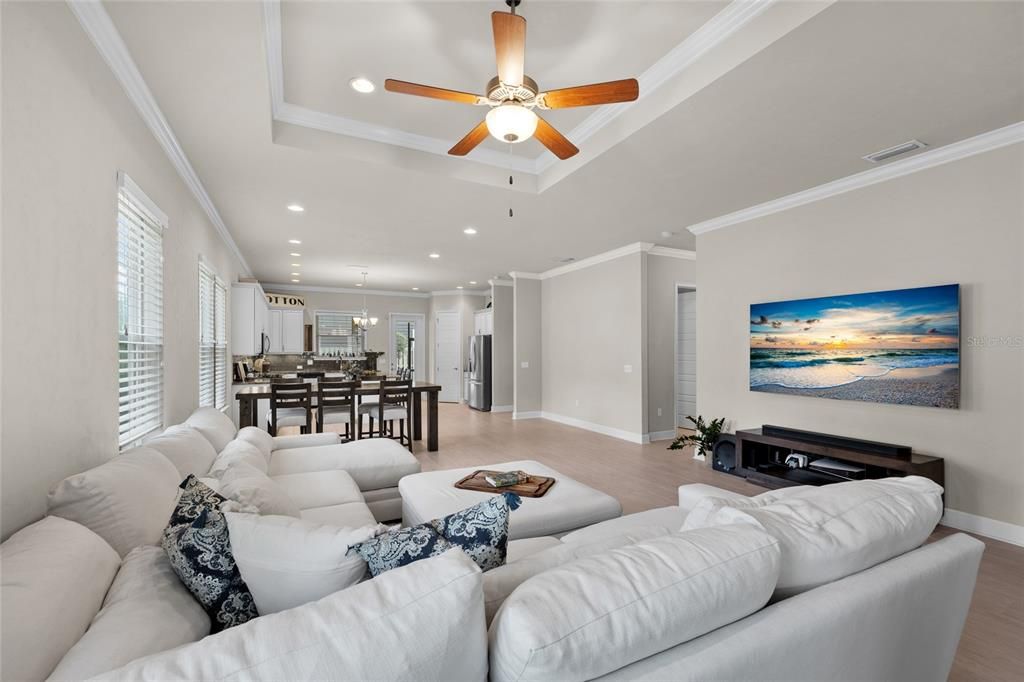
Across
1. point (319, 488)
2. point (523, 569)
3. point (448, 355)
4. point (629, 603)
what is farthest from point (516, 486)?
point (448, 355)

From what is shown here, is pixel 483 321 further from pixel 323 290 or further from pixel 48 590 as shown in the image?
pixel 48 590

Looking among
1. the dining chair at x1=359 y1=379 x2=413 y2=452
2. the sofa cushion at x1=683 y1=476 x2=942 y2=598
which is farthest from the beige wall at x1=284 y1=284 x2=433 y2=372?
the sofa cushion at x1=683 y1=476 x2=942 y2=598

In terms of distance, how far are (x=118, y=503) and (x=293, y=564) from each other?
0.88 m

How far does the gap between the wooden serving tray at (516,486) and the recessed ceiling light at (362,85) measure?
254 centimetres

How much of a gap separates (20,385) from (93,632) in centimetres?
98

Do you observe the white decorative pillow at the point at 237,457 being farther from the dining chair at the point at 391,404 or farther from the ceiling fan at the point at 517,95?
the dining chair at the point at 391,404

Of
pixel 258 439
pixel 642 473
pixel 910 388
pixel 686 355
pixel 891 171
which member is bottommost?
pixel 642 473

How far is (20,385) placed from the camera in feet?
4.70

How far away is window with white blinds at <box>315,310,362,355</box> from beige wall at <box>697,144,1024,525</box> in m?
8.75

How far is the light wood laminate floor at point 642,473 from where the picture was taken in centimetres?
204

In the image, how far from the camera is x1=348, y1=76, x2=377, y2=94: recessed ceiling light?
2768 millimetres

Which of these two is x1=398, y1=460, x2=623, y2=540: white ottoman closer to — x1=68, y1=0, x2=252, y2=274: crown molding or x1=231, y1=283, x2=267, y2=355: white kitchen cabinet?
x1=68, y1=0, x2=252, y2=274: crown molding

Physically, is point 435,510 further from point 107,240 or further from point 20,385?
point 107,240

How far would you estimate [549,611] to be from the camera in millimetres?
833
